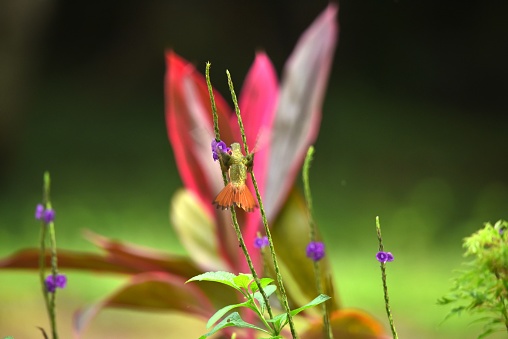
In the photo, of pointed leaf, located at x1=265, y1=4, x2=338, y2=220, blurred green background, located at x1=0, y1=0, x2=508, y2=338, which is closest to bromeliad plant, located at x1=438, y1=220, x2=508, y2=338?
pointed leaf, located at x1=265, y1=4, x2=338, y2=220

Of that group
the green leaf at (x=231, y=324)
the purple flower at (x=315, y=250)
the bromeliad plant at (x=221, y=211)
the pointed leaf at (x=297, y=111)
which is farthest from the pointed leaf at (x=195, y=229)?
the green leaf at (x=231, y=324)

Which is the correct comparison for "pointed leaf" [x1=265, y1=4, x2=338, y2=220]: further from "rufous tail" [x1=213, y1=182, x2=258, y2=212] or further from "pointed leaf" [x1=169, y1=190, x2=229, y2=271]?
"rufous tail" [x1=213, y1=182, x2=258, y2=212]

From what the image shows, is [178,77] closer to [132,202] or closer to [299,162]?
[299,162]

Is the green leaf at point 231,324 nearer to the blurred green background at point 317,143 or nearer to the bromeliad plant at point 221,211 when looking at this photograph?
the bromeliad plant at point 221,211

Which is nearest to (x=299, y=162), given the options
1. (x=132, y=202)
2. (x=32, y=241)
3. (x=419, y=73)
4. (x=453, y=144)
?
(x=32, y=241)

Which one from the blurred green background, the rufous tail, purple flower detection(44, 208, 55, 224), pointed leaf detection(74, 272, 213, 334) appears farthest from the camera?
the blurred green background

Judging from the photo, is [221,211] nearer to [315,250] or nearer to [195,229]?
[195,229]

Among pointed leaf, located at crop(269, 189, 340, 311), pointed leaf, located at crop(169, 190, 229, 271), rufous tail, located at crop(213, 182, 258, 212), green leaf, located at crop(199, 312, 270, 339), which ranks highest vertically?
pointed leaf, located at crop(169, 190, 229, 271)
